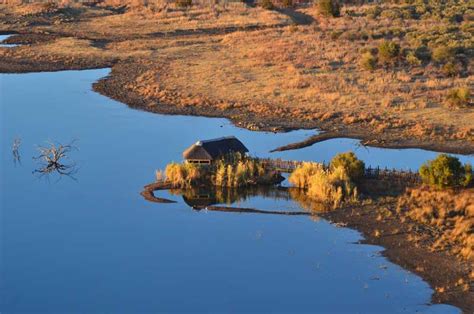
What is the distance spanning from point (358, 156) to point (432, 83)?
14.5m

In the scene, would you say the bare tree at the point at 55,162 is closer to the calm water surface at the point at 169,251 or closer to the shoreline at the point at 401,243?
the calm water surface at the point at 169,251

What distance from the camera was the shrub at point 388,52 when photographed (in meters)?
58.4

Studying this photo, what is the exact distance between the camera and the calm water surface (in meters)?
25.8

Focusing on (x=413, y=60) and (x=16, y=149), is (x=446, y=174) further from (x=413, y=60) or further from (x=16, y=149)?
(x=413, y=60)

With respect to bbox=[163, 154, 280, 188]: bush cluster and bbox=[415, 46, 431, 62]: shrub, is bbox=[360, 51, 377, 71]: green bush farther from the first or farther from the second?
bbox=[163, 154, 280, 188]: bush cluster

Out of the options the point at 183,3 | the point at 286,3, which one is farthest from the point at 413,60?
the point at 183,3

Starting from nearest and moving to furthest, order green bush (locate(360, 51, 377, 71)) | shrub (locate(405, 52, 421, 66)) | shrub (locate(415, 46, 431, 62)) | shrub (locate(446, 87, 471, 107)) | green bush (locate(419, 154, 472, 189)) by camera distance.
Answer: green bush (locate(419, 154, 472, 189)) < shrub (locate(446, 87, 471, 107)) < green bush (locate(360, 51, 377, 71)) < shrub (locate(405, 52, 421, 66)) < shrub (locate(415, 46, 431, 62))

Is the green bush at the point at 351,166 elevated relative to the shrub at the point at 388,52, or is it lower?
lower

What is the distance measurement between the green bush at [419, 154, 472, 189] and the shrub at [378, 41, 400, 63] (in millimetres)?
24266

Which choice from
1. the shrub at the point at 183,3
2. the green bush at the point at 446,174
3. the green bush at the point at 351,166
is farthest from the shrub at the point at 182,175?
the shrub at the point at 183,3

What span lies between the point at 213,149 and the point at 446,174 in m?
9.99

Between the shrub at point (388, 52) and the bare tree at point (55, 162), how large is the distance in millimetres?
25266

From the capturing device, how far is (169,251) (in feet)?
97.5

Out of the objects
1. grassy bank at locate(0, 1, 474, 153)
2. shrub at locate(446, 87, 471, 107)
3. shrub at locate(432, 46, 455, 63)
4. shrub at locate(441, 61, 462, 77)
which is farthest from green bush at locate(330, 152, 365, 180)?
shrub at locate(432, 46, 455, 63)
